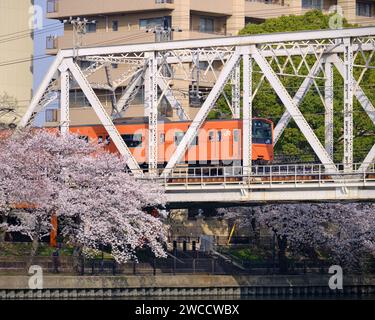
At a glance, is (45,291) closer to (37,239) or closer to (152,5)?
(37,239)

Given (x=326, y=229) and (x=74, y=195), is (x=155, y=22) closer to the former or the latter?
(x=326, y=229)

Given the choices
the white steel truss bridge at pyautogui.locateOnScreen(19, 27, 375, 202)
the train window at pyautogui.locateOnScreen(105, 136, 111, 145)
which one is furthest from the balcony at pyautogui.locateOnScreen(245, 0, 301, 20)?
the train window at pyautogui.locateOnScreen(105, 136, 111, 145)

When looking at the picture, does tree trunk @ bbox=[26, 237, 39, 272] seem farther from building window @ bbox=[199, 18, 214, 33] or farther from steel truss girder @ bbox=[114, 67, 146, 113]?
building window @ bbox=[199, 18, 214, 33]

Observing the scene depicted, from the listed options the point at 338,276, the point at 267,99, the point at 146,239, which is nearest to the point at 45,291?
the point at 146,239

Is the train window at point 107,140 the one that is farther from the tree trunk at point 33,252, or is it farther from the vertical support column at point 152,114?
the tree trunk at point 33,252

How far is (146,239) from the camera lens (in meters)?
88.6

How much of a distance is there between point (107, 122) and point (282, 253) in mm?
14635

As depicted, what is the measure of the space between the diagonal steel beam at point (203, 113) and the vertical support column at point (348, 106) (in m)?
6.32

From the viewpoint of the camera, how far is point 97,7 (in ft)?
377

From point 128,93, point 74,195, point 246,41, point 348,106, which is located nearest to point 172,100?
point 128,93

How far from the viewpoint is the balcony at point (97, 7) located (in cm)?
11156

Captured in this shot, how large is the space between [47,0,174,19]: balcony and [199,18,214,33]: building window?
4.40 metres

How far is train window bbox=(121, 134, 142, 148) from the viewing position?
88625 millimetres

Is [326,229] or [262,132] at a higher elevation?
[262,132]
